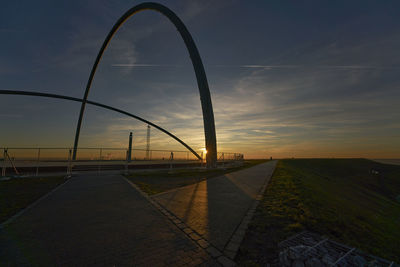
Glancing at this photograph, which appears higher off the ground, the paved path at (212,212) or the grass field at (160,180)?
the grass field at (160,180)

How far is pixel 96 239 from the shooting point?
326cm

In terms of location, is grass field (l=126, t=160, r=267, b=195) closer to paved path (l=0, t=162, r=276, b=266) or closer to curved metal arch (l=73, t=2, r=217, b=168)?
paved path (l=0, t=162, r=276, b=266)

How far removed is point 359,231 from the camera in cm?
441

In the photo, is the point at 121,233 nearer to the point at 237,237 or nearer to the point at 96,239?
the point at 96,239

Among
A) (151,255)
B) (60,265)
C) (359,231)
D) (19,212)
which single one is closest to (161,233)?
(151,255)

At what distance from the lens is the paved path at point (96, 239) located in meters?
2.62

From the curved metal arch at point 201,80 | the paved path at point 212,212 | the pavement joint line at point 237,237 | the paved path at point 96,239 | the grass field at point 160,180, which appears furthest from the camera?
the curved metal arch at point 201,80

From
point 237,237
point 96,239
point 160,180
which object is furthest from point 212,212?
point 160,180

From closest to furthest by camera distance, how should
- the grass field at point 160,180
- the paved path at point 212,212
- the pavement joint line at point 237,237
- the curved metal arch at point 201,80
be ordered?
the pavement joint line at point 237,237 < the paved path at point 212,212 < the grass field at point 160,180 < the curved metal arch at point 201,80

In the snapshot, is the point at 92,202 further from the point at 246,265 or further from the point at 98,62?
the point at 98,62

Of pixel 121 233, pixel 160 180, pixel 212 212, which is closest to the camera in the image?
pixel 121 233

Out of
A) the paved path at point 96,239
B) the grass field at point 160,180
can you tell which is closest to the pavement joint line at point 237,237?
the paved path at point 96,239

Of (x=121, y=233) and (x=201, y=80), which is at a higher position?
(x=201, y=80)

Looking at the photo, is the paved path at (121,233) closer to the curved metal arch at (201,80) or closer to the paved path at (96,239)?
the paved path at (96,239)
